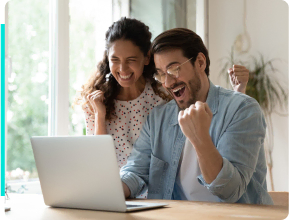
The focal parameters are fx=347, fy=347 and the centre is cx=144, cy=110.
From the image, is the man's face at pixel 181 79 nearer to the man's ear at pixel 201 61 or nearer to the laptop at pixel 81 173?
the man's ear at pixel 201 61

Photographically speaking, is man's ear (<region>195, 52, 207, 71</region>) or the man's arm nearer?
the man's arm

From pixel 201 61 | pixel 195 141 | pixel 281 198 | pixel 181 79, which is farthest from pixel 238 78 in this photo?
pixel 195 141

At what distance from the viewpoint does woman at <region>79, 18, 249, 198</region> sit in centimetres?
167

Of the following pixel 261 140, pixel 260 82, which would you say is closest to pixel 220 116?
pixel 261 140

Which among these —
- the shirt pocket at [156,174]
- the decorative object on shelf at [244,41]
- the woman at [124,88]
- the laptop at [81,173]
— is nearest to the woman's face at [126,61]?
the woman at [124,88]

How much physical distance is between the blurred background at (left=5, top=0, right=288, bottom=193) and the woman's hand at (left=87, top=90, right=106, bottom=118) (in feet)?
2.15

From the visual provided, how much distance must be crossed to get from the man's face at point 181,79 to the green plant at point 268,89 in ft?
5.22

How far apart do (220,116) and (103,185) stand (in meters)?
0.60

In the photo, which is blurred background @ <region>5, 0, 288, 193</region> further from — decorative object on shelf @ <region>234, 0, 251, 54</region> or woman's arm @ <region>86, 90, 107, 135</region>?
woman's arm @ <region>86, 90, 107, 135</region>

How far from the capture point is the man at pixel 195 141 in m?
1.09

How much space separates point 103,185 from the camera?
35.2 inches

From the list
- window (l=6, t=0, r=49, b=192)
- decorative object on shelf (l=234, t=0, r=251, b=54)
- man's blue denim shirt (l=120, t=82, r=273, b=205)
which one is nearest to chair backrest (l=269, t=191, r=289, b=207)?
man's blue denim shirt (l=120, t=82, r=273, b=205)

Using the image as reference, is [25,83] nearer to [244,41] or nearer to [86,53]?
[86,53]

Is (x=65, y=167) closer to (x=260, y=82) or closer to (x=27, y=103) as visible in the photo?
(x=27, y=103)
